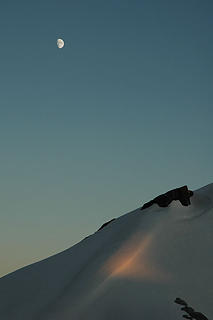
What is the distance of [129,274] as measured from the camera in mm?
30078

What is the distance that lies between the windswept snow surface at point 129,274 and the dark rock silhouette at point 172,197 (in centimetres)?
61

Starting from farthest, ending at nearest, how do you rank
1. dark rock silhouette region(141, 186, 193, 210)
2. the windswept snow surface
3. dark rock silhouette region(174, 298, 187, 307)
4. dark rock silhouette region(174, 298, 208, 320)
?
dark rock silhouette region(141, 186, 193, 210) < the windswept snow surface < dark rock silhouette region(174, 298, 187, 307) < dark rock silhouette region(174, 298, 208, 320)

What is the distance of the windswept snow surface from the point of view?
26.1 m

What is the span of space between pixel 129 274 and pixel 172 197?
1339cm

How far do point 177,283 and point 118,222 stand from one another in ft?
53.2

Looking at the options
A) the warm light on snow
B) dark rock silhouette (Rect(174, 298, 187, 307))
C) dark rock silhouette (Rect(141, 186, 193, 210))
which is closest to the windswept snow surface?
the warm light on snow

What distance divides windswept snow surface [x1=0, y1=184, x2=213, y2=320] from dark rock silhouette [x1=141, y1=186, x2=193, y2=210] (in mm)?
606

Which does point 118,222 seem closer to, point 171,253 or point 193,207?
point 193,207

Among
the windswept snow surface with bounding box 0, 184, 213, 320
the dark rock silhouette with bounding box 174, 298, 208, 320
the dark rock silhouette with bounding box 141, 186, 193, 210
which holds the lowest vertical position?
the dark rock silhouette with bounding box 174, 298, 208, 320

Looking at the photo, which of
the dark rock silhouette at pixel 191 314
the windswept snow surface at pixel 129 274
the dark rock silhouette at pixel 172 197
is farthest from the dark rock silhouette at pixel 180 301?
the dark rock silhouette at pixel 172 197

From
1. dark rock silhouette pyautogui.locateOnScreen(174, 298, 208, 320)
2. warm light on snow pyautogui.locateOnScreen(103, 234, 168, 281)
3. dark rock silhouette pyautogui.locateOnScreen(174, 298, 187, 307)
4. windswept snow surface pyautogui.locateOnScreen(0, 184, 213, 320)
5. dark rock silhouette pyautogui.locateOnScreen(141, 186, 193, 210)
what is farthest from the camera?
dark rock silhouette pyautogui.locateOnScreen(141, 186, 193, 210)

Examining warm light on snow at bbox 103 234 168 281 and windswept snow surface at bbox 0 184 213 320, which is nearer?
windswept snow surface at bbox 0 184 213 320

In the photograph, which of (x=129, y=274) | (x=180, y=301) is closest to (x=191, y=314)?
(x=180, y=301)

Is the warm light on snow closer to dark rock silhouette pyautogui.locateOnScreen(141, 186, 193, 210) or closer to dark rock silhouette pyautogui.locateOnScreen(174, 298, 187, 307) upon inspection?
dark rock silhouette pyautogui.locateOnScreen(174, 298, 187, 307)
